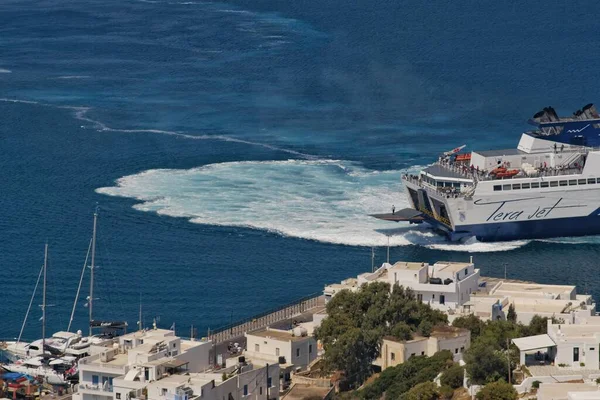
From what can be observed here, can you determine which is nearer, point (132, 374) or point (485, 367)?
point (132, 374)

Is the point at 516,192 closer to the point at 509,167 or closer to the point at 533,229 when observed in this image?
the point at 509,167

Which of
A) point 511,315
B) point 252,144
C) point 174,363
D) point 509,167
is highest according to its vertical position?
point 252,144

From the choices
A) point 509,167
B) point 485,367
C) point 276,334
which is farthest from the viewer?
point 509,167

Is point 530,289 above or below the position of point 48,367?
above

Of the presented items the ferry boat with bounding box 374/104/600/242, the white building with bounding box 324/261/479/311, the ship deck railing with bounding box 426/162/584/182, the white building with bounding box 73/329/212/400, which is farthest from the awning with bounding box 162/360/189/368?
the ship deck railing with bounding box 426/162/584/182

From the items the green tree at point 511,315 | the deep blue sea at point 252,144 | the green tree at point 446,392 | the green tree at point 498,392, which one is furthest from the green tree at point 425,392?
the deep blue sea at point 252,144

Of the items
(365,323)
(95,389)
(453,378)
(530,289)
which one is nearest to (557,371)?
(453,378)

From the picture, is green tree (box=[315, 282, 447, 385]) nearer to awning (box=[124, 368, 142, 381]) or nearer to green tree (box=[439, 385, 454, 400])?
green tree (box=[439, 385, 454, 400])

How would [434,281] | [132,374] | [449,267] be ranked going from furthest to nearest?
[449,267], [434,281], [132,374]
